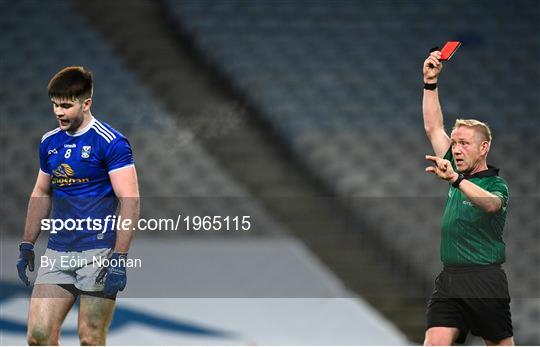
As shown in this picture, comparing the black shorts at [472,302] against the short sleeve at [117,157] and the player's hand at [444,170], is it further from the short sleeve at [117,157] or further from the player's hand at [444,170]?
the short sleeve at [117,157]

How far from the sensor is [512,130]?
9875mm

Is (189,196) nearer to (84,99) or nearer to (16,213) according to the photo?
(16,213)

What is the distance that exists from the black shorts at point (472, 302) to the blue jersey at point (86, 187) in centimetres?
162

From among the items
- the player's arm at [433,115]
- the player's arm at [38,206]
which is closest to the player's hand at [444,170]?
Result: the player's arm at [433,115]

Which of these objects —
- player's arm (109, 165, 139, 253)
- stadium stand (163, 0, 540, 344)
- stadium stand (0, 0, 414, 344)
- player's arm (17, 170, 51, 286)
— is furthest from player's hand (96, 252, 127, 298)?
stadium stand (163, 0, 540, 344)

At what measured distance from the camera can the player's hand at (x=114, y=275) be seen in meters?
4.67

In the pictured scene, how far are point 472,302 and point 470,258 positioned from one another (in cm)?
22

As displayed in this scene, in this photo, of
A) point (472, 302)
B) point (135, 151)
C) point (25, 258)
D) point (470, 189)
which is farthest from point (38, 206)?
point (135, 151)

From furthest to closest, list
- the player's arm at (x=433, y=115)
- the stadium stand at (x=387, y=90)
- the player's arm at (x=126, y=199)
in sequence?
the stadium stand at (x=387, y=90)
the player's arm at (x=433, y=115)
the player's arm at (x=126, y=199)

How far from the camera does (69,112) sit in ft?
15.3

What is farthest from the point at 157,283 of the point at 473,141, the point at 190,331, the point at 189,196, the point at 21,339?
the point at 473,141

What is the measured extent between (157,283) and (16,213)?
1870 millimetres

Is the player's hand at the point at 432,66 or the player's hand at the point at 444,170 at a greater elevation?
the player's hand at the point at 432,66

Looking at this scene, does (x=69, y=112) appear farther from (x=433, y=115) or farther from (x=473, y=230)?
(x=473, y=230)
